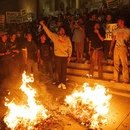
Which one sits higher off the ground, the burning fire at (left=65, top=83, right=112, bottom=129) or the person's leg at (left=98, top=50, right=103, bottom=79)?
the person's leg at (left=98, top=50, right=103, bottom=79)

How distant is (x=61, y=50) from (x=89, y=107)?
11.1 feet

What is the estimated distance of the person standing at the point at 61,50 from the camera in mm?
10875

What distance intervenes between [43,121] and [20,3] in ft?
57.4

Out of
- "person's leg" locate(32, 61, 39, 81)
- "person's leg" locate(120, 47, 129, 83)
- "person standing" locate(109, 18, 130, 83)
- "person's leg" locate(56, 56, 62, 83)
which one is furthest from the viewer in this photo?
"person's leg" locate(32, 61, 39, 81)

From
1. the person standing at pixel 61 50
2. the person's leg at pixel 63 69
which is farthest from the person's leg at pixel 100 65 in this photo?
the person's leg at pixel 63 69

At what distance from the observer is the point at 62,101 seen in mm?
9664

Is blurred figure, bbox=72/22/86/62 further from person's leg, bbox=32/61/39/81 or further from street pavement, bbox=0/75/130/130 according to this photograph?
person's leg, bbox=32/61/39/81

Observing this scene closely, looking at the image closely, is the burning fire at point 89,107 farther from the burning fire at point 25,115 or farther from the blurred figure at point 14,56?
the blurred figure at point 14,56

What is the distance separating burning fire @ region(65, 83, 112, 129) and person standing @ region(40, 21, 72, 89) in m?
2.42

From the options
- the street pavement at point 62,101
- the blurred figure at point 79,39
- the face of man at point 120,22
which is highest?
the face of man at point 120,22

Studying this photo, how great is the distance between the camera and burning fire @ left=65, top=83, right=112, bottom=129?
779cm

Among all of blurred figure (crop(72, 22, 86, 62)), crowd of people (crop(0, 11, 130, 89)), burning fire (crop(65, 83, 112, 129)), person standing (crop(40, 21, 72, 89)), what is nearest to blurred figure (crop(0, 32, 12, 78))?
crowd of people (crop(0, 11, 130, 89))

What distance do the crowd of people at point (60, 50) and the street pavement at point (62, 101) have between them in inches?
15.7

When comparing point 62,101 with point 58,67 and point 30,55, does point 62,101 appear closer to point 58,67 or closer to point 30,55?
point 58,67
